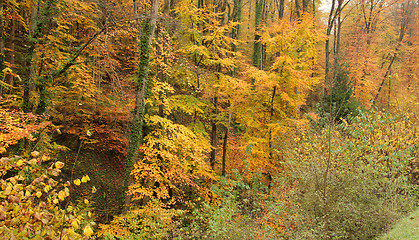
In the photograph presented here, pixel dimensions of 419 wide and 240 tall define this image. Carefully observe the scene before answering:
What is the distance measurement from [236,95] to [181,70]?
271 cm

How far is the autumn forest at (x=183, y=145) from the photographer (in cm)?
583

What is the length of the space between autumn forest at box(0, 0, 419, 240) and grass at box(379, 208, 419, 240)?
29 centimetres

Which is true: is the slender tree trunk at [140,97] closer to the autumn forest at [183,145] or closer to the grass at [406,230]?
the autumn forest at [183,145]

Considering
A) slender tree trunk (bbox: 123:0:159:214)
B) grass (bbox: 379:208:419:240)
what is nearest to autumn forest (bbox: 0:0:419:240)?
slender tree trunk (bbox: 123:0:159:214)

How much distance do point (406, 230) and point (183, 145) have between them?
6.61 m

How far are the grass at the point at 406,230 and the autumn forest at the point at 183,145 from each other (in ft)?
0.97

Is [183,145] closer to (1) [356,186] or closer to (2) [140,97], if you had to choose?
(2) [140,97]

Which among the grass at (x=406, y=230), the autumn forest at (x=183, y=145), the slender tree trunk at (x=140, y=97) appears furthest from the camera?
the slender tree trunk at (x=140, y=97)

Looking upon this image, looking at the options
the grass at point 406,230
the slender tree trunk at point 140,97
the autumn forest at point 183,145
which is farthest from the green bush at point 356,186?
the slender tree trunk at point 140,97

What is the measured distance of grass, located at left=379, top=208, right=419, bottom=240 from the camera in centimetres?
455

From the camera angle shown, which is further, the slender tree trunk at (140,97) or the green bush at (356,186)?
the slender tree trunk at (140,97)

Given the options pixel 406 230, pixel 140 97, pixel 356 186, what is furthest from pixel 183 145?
pixel 406 230

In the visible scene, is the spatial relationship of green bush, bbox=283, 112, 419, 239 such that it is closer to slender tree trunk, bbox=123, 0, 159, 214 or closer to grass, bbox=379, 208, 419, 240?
grass, bbox=379, 208, 419, 240

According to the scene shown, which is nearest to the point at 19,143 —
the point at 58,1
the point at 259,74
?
the point at 58,1
